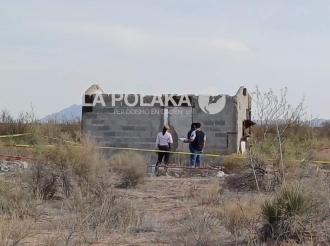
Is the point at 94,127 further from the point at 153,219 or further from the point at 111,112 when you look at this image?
the point at 153,219

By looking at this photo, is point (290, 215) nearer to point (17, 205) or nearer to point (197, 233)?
point (197, 233)

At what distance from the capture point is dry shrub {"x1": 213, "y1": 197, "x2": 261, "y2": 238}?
31.5 ft

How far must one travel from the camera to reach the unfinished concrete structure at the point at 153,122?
24.4 metres

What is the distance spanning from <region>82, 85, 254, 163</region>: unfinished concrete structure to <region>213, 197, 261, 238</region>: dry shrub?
13.5m

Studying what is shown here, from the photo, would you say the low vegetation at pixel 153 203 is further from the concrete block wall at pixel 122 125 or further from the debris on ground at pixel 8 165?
the concrete block wall at pixel 122 125

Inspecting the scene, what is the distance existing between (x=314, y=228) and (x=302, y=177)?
635 cm

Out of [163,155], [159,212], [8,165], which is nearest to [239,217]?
[159,212]

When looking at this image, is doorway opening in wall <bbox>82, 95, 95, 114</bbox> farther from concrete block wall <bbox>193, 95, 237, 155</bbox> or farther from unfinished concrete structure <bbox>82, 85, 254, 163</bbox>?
concrete block wall <bbox>193, 95, 237, 155</bbox>

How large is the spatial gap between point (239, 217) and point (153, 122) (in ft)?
48.4

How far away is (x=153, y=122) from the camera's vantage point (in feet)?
80.6

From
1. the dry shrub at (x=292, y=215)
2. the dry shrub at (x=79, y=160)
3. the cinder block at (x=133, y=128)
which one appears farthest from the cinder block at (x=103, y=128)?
the dry shrub at (x=292, y=215)

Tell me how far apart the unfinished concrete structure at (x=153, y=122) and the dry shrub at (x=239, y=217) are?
13471 mm

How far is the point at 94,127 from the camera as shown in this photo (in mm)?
24922

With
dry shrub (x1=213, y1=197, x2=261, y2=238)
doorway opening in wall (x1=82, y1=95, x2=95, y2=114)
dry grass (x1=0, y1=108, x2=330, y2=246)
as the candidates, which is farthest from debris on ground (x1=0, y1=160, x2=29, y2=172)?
dry shrub (x1=213, y1=197, x2=261, y2=238)
